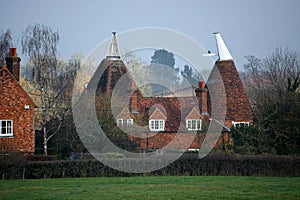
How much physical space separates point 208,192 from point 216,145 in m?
18.6

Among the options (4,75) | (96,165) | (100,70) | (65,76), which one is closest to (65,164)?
(96,165)

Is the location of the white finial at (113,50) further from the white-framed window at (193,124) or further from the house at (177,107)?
the white-framed window at (193,124)

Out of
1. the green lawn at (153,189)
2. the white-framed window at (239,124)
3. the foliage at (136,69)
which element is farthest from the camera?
the foliage at (136,69)

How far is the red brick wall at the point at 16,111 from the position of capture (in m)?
36.8

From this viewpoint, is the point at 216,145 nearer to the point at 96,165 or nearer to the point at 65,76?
the point at 96,165

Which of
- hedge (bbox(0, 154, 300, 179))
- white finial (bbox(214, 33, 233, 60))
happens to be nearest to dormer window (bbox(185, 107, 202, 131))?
white finial (bbox(214, 33, 233, 60))

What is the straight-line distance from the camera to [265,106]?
1542 inches

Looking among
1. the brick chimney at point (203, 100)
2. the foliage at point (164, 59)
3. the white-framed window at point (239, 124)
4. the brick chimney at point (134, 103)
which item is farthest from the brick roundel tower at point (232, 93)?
the foliage at point (164, 59)

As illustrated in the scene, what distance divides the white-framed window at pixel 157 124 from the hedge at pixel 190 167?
996cm

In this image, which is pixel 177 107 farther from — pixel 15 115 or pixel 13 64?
pixel 13 64

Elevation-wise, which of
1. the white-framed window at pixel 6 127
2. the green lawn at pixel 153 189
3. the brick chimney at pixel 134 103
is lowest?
the green lawn at pixel 153 189

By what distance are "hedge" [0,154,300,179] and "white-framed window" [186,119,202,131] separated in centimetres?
977

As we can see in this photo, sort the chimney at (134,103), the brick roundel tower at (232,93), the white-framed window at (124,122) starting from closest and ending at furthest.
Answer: the white-framed window at (124,122) → the chimney at (134,103) → the brick roundel tower at (232,93)

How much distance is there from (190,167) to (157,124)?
1075cm
